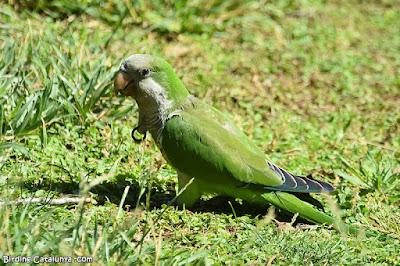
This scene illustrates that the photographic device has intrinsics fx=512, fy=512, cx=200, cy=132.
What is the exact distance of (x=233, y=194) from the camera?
3662 millimetres

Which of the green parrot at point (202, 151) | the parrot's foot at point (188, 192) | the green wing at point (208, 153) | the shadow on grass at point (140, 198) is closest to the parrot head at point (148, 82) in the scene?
the green parrot at point (202, 151)

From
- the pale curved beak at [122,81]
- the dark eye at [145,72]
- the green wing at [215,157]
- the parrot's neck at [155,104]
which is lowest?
the green wing at [215,157]

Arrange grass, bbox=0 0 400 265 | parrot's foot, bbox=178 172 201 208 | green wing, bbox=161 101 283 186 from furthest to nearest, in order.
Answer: parrot's foot, bbox=178 172 201 208 < green wing, bbox=161 101 283 186 < grass, bbox=0 0 400 265

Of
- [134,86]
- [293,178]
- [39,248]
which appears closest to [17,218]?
[39,248]

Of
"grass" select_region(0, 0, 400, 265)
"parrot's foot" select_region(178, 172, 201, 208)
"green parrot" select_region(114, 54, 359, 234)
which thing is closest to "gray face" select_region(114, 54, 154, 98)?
"green parrot" select_region(114, 54, 359, 234)

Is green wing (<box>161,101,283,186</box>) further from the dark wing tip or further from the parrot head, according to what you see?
the parrot head

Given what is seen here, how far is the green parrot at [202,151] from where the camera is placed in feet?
11.5

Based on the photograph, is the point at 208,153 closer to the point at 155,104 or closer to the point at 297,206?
the point at 155,104

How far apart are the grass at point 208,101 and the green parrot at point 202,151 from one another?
0.50 ft

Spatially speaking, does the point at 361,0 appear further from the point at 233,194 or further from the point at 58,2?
the point at 233,194

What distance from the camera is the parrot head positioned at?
353cm

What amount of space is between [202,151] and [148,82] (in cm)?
61

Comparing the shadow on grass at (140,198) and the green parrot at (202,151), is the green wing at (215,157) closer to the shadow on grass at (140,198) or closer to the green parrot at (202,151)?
the green parrot at (202,151)

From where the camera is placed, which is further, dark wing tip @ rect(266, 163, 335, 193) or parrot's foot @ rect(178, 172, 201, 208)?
parrot's foot @ rect(178, 172, 201, 208)
